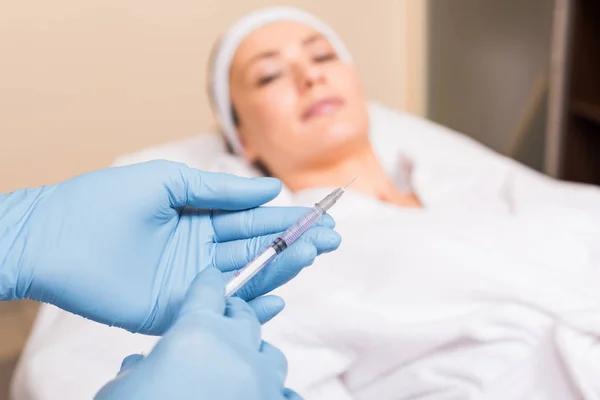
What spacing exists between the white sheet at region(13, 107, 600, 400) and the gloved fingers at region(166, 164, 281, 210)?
0.28 metres

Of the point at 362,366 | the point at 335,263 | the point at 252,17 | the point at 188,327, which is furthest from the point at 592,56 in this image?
the point at 188,327

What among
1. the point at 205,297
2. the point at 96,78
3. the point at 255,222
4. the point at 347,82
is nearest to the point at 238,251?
the point at 255,222

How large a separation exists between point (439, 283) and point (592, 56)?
963 millimetres

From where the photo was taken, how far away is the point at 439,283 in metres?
0.93

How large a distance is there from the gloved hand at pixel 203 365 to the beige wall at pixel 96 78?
1.02m

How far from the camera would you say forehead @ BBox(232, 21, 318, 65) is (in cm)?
123

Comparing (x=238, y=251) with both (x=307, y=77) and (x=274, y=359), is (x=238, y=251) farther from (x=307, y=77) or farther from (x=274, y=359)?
(x=307, y=77)

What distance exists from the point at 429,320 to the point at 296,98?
0.56m

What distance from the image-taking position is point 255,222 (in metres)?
0.71

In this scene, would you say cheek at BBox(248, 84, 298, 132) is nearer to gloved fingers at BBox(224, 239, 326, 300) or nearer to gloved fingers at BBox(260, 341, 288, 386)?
gloved fingers at BBox(224, 239, 326, 300)

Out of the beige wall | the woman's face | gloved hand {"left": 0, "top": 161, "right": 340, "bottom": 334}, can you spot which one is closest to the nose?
the woman's face

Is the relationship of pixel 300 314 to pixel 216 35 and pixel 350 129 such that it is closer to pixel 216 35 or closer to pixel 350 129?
pixel 350 129

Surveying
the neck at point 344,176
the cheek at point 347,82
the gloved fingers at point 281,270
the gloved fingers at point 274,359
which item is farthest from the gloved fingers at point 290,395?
the cheek at point 347,82

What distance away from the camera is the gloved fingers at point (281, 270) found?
25.4 inches
